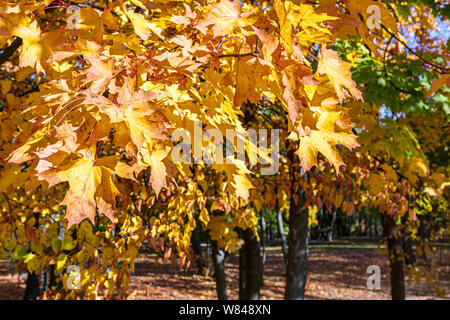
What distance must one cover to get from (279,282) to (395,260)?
722 centimetres

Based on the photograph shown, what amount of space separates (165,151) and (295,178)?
8.80 feet

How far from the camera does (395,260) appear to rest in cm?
796

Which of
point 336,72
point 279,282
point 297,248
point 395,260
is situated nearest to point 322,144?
point 336,72

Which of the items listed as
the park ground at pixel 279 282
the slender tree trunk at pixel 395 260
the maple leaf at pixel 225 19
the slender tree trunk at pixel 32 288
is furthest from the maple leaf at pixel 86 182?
the slender tree trunk at pixel 32 288

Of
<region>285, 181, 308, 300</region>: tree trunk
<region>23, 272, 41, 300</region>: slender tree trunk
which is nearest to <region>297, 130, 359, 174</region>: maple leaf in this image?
<region>285, 181, 308, 300</region>: tree trunk

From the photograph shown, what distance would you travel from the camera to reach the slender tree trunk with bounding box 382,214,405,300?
789 centimetres

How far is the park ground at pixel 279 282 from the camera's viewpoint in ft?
40.6

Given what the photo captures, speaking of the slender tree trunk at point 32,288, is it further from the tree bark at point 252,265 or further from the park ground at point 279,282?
the tree bark at point 252,265

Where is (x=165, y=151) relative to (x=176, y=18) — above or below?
below

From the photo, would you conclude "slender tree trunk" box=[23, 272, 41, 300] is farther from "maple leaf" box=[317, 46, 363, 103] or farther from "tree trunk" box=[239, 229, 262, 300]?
"maple leaf" box=[317, 46, 363, 103]

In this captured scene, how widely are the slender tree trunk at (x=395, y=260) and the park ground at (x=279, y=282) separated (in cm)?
230

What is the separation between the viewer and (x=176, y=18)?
1220 millimetres
